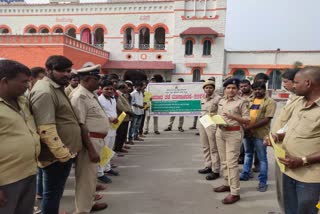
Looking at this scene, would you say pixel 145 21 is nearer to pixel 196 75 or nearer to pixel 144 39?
pixel 144 39

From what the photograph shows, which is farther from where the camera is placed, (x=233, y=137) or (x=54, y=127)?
(x=233, y=137)

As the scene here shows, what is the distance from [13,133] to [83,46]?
16764 mm

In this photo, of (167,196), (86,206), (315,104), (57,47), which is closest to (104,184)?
(167,196)

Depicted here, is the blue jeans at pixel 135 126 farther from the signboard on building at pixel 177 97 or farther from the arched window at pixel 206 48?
the arched window at pixel 206 48

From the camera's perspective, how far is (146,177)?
15.5 feet

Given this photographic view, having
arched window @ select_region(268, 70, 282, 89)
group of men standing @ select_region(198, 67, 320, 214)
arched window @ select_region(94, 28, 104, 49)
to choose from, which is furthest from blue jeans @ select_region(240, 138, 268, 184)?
arched window @ select_region(94, 28, 104, 49)

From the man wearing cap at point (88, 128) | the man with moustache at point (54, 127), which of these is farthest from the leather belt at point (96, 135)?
the man with moustache at point (54, 127)

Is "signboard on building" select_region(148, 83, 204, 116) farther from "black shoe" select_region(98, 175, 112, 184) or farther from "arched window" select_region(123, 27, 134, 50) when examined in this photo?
"arched window" select_region(123, 27, 134, 50)

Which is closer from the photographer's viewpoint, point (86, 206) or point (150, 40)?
point (86, 206)

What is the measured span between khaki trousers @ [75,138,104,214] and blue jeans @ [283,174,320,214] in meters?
1.92

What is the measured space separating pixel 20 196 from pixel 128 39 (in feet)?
74.6

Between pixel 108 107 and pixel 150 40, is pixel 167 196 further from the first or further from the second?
pixel 150 40

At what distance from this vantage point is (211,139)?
4.59m

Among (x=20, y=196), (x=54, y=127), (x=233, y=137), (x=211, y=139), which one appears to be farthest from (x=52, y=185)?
(x=211, y=139)
